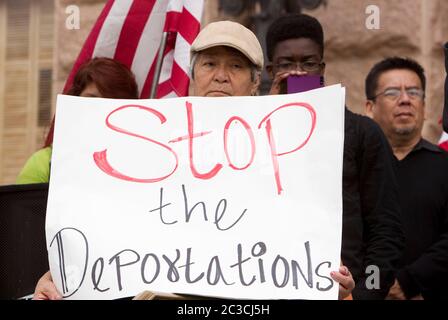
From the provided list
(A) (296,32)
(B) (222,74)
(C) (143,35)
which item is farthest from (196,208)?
(C) (143,35)

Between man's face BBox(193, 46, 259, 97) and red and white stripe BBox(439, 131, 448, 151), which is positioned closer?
man's face BBox(193, 46, 259, 97)

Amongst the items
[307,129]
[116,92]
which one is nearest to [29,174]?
[116,92]

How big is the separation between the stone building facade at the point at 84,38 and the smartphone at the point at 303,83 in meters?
1.94

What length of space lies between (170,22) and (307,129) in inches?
69.1

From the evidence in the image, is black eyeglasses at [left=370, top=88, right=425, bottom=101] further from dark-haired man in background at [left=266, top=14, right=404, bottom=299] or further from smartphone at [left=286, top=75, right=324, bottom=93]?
smartphone at [left=286, top=75, right=324, bottom=93]

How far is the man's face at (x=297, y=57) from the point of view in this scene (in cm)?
353

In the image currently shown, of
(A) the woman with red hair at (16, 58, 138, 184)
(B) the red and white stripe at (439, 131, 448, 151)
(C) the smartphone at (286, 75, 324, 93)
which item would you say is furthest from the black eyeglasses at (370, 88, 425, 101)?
(C) the smartphone at (286, 75, 324, 93)

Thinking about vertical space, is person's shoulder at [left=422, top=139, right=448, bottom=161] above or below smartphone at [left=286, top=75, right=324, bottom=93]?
below

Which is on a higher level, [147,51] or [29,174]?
[147,51]

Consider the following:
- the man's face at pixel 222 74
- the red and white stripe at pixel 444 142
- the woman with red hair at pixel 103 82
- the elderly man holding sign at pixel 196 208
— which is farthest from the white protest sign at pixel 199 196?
the red and white stripe at pixel 444 142

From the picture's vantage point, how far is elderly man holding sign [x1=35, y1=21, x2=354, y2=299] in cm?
258

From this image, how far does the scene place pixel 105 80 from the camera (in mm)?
3920
